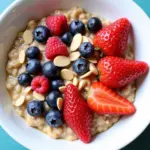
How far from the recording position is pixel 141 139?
1577 mm

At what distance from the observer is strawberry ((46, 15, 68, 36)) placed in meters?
1.42

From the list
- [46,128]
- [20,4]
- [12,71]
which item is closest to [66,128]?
[46,128]

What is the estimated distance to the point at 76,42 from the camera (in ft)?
4.66

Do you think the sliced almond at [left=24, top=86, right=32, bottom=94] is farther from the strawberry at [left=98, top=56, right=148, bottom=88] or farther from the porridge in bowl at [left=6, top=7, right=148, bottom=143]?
the strawberry at [left=98, top=56, right=148, bottom=88]

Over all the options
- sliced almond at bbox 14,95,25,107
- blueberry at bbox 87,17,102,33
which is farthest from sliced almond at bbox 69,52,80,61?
sliced almond at bbox 14,95,25,107

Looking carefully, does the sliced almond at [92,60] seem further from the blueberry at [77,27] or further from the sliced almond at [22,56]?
the sliced almond at [22,56]

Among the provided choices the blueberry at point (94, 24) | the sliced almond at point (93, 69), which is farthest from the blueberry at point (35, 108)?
the blueberry at point (94, 24)

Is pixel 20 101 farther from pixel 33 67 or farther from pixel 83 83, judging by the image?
pixel 83 83

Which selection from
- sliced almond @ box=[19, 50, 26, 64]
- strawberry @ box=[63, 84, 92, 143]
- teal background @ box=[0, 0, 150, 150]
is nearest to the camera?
strawberry @ box=[63, 84, 92, 143]

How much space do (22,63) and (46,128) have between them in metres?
0.25

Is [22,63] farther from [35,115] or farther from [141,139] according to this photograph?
[141,139]

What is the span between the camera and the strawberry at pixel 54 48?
138cm

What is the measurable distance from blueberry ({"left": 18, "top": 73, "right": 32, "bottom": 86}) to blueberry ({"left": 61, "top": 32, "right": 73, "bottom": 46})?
18 cm

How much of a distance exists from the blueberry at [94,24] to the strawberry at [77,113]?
0.74 ft
